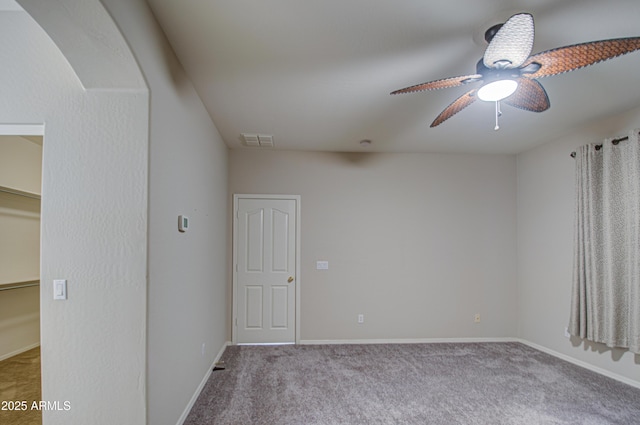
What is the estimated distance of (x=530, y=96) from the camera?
2125 mm

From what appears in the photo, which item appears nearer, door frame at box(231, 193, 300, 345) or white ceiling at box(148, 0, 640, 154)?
white ceiling at box(148, 0, 640, 154)

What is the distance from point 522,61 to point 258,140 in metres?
3.18

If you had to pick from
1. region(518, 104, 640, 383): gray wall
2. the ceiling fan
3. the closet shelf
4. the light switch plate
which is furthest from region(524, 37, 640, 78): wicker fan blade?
the closet shelf

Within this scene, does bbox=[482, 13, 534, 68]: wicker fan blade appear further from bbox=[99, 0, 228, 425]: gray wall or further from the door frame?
the door frame

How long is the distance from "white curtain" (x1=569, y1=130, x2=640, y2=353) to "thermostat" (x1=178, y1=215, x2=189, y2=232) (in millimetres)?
4126

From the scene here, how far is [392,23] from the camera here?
6.52 ft

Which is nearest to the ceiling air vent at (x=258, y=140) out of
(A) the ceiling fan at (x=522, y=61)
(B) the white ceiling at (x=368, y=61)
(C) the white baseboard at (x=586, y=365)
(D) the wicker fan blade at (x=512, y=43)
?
(B) the white ceiling at (x=368, y=61)

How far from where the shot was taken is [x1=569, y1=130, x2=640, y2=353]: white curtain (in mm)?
3197

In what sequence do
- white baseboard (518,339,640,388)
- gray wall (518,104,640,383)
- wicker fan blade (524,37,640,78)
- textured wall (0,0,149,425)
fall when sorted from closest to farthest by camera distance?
wicker fan blade (524,37,640,78) < textured wall (0,0,149,425) < white baseboard (518,339,640,388) < gray wall (518,104,640,383)

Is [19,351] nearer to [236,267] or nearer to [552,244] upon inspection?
[236,267]

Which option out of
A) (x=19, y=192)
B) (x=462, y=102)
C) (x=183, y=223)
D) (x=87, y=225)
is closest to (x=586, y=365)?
(x=462, y=102)

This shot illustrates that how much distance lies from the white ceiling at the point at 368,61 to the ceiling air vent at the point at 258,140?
0.51 feet

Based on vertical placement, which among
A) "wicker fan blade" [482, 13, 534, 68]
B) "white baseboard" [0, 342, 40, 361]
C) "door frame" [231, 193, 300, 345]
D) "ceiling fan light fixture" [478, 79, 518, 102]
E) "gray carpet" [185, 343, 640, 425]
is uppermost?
"wicker fan blade" [482, 13, 534, 68]

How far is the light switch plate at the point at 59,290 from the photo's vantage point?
187 centimetres
